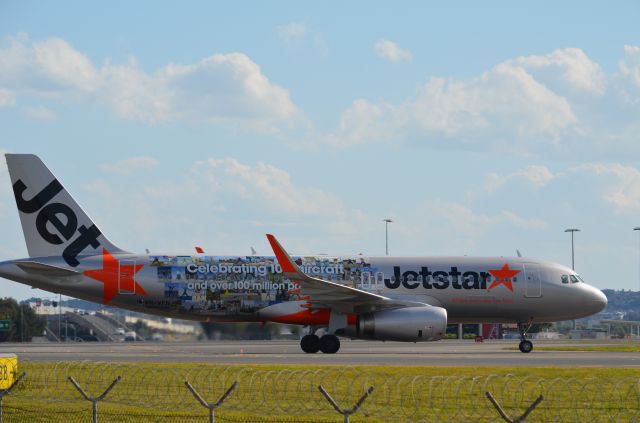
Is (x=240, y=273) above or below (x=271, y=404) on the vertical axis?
above

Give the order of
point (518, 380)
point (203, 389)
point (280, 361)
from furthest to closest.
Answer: point (280, 361), point (518, 380), point (203, 389)

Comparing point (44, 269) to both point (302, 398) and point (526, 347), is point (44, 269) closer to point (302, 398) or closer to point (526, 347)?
point (526, 347)

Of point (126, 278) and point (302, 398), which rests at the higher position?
point (126, 278)

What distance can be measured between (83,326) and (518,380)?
197ft

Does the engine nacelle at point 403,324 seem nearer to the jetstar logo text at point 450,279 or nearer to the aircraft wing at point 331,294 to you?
the aircraft wing at point 331,294

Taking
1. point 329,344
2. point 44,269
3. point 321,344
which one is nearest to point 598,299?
point 329,344

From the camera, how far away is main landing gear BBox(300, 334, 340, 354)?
40.4 meters

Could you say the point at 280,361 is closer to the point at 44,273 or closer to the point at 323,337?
the point at 323,337

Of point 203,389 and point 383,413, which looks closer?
point 383,413

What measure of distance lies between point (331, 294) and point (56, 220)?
11527 millimetres

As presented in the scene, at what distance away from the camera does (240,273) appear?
4141 cm

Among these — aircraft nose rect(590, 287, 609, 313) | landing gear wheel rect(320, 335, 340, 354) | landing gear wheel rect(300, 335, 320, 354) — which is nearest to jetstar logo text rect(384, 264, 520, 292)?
landing gear wheel rect(320, 335, 340, 354)

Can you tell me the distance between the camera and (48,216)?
41562mm

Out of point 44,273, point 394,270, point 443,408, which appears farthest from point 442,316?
point 443,408
